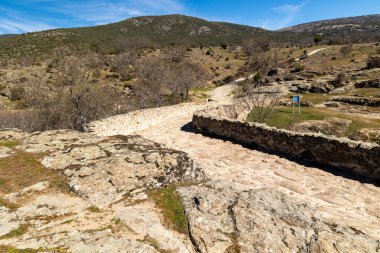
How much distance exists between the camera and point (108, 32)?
281 feet

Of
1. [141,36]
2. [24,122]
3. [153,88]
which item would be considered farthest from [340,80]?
[141,36]

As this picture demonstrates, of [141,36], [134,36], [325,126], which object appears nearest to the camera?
[325,126]

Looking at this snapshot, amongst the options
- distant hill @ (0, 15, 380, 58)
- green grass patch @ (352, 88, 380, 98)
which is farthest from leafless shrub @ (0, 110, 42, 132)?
distant hill @ (0, 15, 380, 58)

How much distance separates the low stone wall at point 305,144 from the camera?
8.52 m

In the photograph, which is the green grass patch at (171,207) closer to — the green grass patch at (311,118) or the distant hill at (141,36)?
the green grass patch at (311,118)

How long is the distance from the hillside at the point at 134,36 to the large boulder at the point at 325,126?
50.5 m

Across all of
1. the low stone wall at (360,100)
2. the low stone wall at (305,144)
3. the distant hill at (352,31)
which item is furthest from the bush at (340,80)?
the distant hill at (352,31)

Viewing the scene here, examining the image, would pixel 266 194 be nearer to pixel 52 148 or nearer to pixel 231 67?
pixel 52 148

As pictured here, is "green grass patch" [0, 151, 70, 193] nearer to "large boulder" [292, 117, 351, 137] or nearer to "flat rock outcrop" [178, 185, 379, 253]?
"flat rock outcrop" [178, 185, 379, 253]

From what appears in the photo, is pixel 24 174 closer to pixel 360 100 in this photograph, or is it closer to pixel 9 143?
pixel 9 143

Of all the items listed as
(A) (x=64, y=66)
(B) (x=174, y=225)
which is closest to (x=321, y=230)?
(B) (x=174, y=225)

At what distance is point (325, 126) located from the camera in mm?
14945

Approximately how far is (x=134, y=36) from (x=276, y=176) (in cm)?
7829

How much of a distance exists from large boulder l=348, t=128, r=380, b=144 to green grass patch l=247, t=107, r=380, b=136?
73 centimetres
